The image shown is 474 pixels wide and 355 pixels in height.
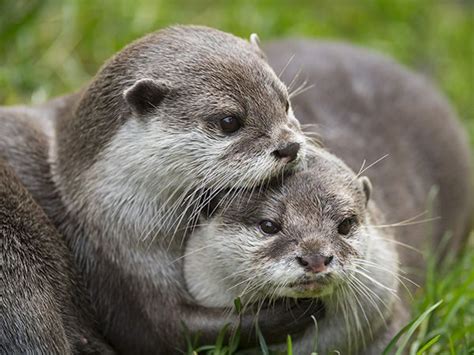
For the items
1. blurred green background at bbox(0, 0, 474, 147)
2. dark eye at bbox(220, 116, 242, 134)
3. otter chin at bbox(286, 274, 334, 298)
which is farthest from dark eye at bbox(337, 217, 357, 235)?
blurred green background at bbox(0, 0, 474, 147)

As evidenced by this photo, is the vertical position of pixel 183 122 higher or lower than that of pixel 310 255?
higher

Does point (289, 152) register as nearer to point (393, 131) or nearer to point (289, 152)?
point (289, 152)

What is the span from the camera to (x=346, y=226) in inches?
141

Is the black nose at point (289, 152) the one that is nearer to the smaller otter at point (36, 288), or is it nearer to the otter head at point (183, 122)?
the otter head at point (183, 122)

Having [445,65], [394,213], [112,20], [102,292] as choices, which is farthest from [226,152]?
[445,65]

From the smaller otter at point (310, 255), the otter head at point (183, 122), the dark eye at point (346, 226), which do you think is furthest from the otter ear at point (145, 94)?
the dark eye at point (346, 226)

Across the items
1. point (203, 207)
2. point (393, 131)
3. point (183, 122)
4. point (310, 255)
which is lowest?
point (393, 131)

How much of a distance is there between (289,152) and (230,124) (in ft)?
0.90

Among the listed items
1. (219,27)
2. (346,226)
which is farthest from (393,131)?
(219,27)

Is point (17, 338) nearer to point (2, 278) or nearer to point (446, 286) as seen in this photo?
point (2, 278)

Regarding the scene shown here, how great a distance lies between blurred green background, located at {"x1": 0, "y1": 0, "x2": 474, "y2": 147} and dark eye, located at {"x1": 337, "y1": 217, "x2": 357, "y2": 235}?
2.21 metres

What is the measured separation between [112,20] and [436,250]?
109 inches

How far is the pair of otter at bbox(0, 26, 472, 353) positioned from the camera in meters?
3.49

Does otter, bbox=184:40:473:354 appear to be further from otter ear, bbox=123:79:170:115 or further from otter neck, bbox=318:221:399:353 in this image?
otter ear, bbox=123:79:170:115
